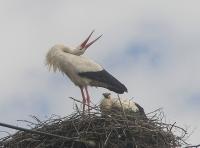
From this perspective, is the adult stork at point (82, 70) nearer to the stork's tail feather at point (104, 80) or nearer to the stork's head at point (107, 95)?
the stork's tail feather at point (104, 80)

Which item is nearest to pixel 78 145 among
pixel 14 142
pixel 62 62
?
pixel 14 142

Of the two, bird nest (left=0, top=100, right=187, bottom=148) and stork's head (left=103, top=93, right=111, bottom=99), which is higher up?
stork's head (left=103, top=93, right=111, bottom=99)

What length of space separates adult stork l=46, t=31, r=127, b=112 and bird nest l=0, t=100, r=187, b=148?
3.32 ft

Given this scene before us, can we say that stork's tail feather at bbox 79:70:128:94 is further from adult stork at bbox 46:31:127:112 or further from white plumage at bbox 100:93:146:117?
white plumage at bbox 100:93:146:117

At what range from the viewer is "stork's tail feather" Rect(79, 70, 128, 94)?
7145 mm

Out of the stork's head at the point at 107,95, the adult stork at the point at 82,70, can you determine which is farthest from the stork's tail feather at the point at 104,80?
the stork's head at the point at 107,95

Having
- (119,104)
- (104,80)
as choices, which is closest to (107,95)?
(104,80)

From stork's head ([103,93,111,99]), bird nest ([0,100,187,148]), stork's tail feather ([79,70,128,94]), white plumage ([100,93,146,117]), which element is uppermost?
stork's tail feather ([79,70,128,94])

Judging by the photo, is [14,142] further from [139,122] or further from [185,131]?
[185,131]

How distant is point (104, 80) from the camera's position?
286 inches

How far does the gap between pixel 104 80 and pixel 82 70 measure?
11.8 inches

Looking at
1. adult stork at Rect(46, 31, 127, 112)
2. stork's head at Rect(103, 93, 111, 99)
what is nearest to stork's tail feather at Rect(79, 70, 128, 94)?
adult stork at Rect(46, 31, 127, 112)

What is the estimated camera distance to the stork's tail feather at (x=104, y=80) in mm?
7145

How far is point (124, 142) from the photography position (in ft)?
19.5
